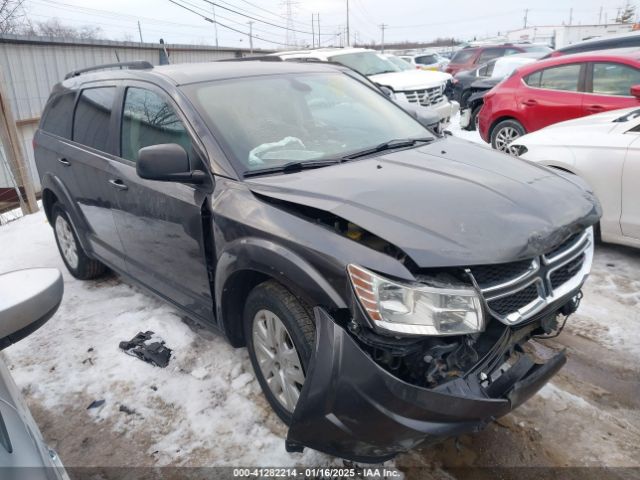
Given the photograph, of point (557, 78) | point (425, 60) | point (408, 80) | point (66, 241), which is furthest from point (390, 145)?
point (425, 60)

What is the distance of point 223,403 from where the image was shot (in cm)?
292

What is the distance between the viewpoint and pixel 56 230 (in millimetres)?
5043

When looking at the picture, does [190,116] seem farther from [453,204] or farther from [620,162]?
[620,162]

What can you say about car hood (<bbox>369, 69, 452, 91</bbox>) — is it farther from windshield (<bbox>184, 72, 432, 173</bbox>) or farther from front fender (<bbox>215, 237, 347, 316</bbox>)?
front fender (<bbox>215, 237, 347, 316</bbox>)

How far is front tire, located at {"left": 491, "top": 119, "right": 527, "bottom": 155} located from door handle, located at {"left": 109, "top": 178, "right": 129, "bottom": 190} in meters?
6.08

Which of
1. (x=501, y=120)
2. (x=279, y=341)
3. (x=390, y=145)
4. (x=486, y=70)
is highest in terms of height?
(x=486, y=70)

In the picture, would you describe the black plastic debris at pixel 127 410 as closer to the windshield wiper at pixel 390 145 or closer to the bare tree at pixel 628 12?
the windshield wiper at pixel 390 145

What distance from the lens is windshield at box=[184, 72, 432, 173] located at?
2.80 m

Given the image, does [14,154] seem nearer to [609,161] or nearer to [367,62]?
[367,62]

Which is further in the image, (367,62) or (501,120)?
(367,62)

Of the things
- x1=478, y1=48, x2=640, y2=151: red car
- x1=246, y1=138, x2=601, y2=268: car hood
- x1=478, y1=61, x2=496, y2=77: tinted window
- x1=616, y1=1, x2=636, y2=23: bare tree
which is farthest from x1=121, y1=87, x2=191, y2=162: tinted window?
x1=616, y1=1, x2=636, y2=23: bare tree

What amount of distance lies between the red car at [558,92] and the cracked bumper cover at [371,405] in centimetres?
560

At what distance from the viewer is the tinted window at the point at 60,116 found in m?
4.36

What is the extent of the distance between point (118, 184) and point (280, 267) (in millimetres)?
1833
